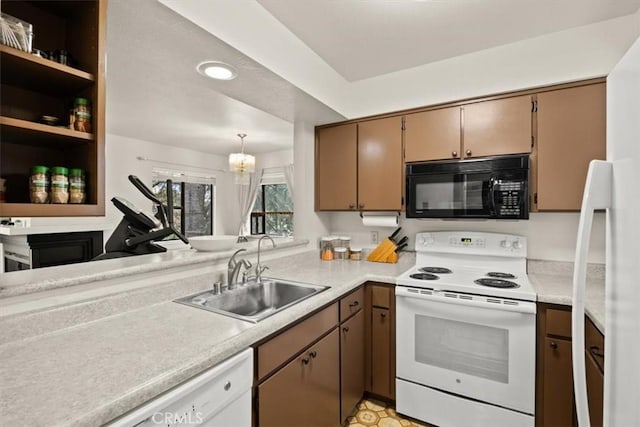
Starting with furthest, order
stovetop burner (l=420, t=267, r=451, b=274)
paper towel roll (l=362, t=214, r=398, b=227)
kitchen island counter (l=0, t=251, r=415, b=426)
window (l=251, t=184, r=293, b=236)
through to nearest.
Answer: window (l=251, t=184, r=293, b=236) < paper towel roll (l=362, t=214, r=398, b=227) < stovetop burner (l=420, t=267, r=451, b=274) < kitchen island counter (l=0, t=251, r=415, b=426)

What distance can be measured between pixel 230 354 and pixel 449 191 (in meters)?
1.72

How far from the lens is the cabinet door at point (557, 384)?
5.06 ft

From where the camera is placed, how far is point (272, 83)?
72.9 inches

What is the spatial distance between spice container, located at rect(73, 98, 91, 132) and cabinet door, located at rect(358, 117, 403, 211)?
6.09 feet

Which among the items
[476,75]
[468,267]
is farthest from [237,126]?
[468,267]

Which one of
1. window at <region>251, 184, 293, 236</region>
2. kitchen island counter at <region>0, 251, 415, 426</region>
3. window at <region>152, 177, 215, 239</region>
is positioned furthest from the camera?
window at <region>251, 184, 293, 236</region>

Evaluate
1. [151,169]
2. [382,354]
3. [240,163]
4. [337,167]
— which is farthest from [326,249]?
[151,169]

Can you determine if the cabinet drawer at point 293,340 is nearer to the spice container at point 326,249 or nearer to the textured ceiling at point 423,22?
the spice container at point 326,249

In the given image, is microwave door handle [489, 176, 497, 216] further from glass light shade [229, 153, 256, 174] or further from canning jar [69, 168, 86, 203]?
glass light shade [229, 153, 256, 174]

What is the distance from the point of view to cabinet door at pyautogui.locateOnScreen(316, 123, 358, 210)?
2.56 metres

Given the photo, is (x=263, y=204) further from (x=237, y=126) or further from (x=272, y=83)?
(x=272, y=83)

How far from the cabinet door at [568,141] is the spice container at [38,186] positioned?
241cm

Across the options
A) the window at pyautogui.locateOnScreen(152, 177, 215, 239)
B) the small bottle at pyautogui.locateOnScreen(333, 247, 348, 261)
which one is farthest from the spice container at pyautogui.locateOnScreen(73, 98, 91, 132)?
the window at pyautogui.locateOnScreen(152, 177, 215, 239)

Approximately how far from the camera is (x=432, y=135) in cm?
222
